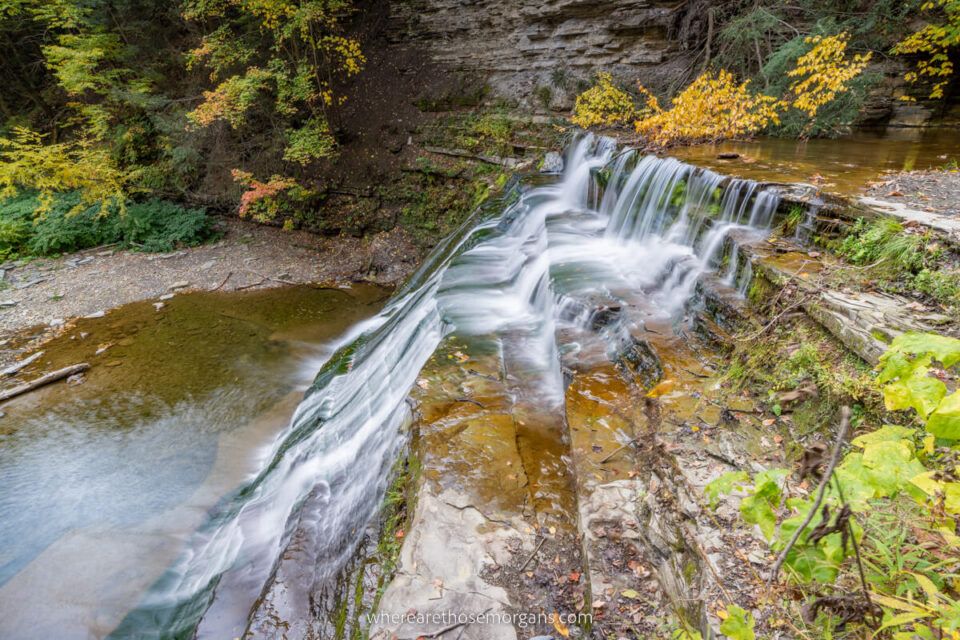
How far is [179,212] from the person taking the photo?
12.2 metres

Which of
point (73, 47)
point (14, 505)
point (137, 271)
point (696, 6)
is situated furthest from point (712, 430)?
point (73, 47)

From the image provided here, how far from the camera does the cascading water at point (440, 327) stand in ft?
12.7

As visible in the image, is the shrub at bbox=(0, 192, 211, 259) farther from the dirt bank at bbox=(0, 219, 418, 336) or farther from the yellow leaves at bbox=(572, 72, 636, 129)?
the yellow leaves at bbox=(572, 72, 636, 129)

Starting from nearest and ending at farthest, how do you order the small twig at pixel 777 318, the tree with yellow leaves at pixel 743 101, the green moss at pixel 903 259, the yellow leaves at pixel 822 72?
the green moss at pixel 903 259 → the small twig at pixel 777 318 → the yellow leaves at pixel 822 72 → the tree with yellow leaves at pixel 743 101

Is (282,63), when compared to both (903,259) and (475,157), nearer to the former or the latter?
(475,157)

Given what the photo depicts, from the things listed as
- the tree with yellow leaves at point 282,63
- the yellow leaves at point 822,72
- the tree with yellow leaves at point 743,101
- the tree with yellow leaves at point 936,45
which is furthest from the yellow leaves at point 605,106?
the tree with yellow leaves at point 282,63

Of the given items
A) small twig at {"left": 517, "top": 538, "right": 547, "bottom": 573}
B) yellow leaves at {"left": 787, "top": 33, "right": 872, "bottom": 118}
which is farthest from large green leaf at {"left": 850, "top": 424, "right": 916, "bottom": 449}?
yellow leaves at {"left": 787, "top": 33, "right": 872, "bottom": 118}

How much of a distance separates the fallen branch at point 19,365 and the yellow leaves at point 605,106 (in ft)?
36.0

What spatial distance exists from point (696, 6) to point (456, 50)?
5.71 meters

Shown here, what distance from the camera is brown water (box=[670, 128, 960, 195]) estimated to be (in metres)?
5.33

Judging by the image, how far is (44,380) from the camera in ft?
23.3

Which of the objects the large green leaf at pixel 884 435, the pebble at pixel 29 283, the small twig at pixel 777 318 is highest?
the large green leaf at pixel 884 435

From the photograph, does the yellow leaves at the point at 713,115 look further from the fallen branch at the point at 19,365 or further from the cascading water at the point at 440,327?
the fallen branch at the point at 19,365

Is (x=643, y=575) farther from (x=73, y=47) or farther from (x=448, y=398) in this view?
(x=73, y=47)
